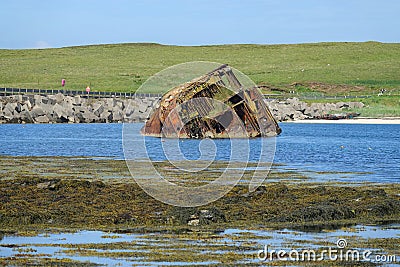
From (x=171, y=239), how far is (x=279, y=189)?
6.88 metres

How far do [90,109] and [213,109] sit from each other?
25.1 m

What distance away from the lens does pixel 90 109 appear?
65.9 metres

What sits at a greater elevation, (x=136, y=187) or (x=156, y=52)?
(x=156, y=52)

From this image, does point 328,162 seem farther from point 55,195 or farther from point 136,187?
point 55,195

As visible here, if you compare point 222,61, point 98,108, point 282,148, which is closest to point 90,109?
point 98,108

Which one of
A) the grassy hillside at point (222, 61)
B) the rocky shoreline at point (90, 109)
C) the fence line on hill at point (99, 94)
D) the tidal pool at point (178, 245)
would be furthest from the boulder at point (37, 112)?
the tidal pool at point (178, 245)

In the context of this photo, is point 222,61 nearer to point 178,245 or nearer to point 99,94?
point 99,94

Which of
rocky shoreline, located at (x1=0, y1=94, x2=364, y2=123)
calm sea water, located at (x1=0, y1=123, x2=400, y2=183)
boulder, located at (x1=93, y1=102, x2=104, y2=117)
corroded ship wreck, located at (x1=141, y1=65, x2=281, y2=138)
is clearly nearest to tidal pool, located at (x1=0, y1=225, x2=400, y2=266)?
calm sea water, located at (x1=0, y1=123, x2=400, y2=183)

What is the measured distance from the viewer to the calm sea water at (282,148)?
96.9 ft

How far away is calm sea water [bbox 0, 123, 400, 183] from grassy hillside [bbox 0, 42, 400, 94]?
52.7 m

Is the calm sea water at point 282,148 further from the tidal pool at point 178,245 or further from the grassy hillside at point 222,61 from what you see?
the grassy hillside at point 222,61

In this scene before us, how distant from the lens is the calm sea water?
29.5 m

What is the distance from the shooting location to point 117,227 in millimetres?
15250

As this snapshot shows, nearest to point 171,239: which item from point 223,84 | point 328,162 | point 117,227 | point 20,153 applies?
point 117,227
